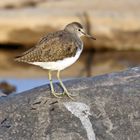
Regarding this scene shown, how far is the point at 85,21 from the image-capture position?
18.3m

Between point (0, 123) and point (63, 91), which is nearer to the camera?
point (0, 123)

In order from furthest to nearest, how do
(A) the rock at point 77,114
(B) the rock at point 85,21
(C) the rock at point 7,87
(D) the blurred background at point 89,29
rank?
(B) the rock at point 85,21
(D) the blurred background at point 89,29
(C) the rock at point 7,87
(A) the rock at point 77,114

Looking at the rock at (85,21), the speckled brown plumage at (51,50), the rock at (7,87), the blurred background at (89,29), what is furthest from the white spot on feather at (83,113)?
the rock at (85,21)

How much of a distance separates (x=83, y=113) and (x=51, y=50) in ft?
2.77

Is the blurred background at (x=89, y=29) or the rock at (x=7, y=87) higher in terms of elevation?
the blurred background at (x=89, y=29)

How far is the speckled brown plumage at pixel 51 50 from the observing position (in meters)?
7.71

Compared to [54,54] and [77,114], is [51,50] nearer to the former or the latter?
[54,54]

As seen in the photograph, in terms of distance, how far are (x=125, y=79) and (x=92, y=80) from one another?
0.41 m

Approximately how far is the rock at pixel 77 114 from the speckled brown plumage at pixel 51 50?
0.45 meters

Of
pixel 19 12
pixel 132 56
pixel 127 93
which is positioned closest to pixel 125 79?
pixel 127 93

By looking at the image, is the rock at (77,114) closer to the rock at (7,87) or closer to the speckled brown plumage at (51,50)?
the speckled brown plumage at (51,50)

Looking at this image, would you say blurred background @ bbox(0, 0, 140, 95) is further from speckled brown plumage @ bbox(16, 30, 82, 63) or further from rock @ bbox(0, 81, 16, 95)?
speckled brown plumage @ bbox(16, 30, 82, 63)

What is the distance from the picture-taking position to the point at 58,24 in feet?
60.0

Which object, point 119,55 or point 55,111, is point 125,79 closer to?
point 55,111
